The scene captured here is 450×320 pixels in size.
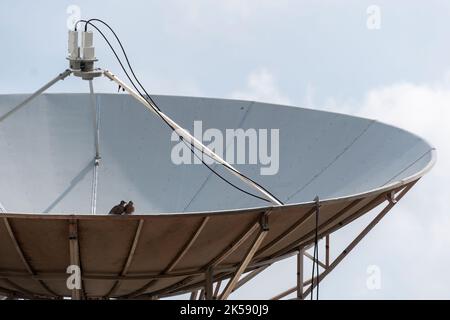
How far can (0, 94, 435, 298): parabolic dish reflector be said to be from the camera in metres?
29.3

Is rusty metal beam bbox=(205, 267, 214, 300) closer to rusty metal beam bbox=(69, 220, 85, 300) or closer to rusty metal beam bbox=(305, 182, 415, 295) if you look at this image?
rusty metal beam bbox=(305, 182, 415, 295)

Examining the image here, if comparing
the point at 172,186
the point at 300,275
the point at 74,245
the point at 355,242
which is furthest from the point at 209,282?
the point at 172,186

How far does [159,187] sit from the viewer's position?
125ft

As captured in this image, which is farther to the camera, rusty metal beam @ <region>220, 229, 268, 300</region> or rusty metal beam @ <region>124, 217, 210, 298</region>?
rusty metal beam @ <region>220, 229, 268, 300</region>

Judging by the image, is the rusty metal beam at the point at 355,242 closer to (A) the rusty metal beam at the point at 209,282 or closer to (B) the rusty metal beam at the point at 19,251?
(A) the rusty metal beam at the point at 209,282

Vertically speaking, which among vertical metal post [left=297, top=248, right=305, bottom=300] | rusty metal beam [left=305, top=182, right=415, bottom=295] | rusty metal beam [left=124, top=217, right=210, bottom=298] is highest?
rusty metal beam [left=305, top=182, right=415, bottom=295]

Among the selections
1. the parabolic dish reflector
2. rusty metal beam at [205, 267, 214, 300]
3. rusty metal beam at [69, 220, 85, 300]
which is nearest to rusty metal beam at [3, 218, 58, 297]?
the parabolic dish reflector

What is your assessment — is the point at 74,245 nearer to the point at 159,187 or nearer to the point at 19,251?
the point at 19,251

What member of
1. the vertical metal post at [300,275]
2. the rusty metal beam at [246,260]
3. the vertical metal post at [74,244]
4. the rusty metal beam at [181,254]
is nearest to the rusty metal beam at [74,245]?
the vertical metal post at [74,244]

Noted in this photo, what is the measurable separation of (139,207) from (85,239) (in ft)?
28.5

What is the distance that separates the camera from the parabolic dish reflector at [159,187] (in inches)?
1153
